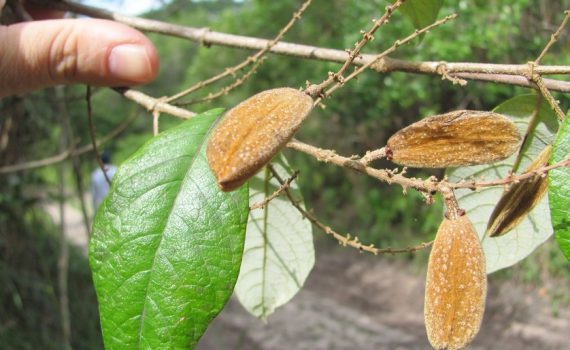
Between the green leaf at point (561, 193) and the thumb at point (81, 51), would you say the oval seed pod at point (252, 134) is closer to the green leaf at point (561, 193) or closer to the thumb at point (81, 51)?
the green leaf at point (561, 193)

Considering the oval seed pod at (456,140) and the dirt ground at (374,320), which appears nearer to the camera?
the oval seed pod at (456,140)

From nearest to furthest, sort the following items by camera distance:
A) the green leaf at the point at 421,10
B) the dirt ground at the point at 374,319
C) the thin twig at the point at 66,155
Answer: the green leaf at the point at 421,10, the thin twig at the point at 66,155, the dirt ground at the point at 374,319

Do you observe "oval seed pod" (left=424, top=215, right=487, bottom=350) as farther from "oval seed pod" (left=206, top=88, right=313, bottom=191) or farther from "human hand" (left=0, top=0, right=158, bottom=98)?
"human hand" (left=0, top=0, right=158, bottom=98)

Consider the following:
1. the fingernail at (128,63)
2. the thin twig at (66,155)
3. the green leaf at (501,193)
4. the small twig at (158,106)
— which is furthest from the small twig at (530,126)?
the thin twig at (66,155)

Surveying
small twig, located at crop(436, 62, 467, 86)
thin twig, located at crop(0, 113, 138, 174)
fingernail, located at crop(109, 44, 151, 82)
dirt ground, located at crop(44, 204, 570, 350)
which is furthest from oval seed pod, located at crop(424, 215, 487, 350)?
dirt ground, located at crop(44, 204, 570, 350)

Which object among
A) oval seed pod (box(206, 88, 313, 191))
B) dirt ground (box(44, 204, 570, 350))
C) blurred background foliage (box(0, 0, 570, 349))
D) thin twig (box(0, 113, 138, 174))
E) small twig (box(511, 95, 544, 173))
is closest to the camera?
oval seed pod (box(206, 88, 313, 191))
